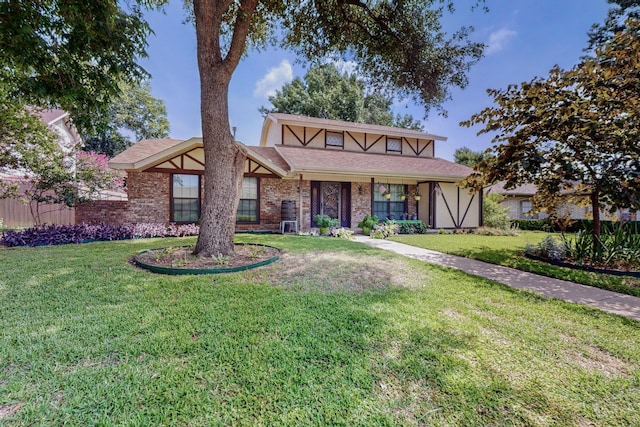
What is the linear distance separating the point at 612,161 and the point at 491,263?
10.7 ft

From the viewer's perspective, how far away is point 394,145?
1532cm

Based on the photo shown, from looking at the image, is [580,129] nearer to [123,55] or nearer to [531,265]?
[531,265]

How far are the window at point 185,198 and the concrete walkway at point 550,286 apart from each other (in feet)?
27.4

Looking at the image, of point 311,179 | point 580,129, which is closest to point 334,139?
point 311,179

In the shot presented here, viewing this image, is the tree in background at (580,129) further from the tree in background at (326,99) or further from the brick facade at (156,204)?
the tree in background at (326,99)

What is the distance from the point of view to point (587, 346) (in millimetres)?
2688

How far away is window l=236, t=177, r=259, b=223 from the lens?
36.8ft

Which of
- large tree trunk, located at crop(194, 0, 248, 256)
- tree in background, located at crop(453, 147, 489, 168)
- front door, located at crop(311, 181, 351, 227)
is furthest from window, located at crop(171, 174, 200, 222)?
tree in background, located at crop(453, 147, 489, 168)

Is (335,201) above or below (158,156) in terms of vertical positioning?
below

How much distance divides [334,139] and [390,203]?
4.38 meters

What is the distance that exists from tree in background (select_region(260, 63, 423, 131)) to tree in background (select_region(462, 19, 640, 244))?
17171 mm

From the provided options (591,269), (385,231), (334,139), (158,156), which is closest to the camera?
(591,269)

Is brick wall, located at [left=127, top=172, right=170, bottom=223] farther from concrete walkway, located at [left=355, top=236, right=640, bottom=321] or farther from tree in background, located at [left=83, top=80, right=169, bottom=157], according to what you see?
tree in background, located at [left=83, top=80, right=169, bottom=157]

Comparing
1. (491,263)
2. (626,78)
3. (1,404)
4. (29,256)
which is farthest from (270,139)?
(1,404)
